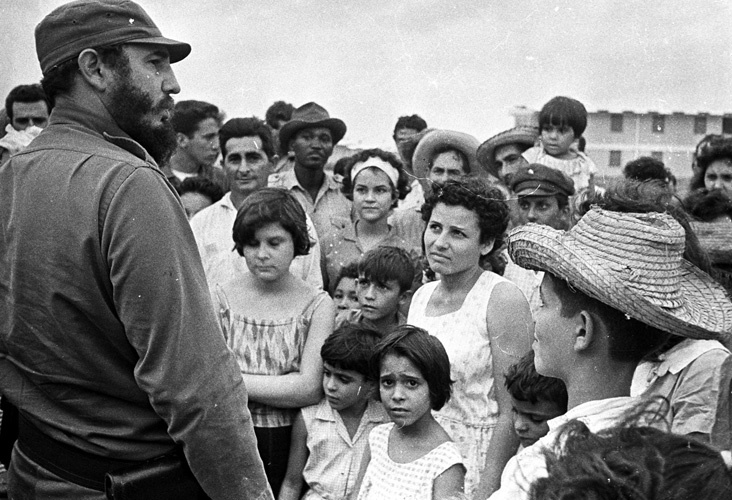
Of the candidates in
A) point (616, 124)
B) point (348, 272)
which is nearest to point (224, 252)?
point (348, 272)

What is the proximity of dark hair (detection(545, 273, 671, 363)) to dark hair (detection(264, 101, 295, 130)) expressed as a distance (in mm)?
5881

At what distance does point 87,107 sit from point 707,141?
4.34 meters

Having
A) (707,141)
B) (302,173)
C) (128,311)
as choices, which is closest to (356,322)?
(302,173)

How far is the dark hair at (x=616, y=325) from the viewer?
222cm

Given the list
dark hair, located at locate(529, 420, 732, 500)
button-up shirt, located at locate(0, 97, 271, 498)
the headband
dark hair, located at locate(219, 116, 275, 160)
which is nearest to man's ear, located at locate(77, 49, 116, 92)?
button-up shirt, located at locate(0, 97, 271, 498)

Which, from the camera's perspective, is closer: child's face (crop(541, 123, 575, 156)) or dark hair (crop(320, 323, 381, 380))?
dark hair (crop(320, 323, 381, 380))

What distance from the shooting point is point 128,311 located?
2.22m

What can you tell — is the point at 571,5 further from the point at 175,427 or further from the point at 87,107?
the point at 175,427

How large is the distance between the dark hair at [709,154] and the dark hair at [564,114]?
0.72 m

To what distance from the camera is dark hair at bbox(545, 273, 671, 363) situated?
222 cm

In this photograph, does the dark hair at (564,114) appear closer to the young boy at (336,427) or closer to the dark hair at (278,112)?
the young boy at (336,427)

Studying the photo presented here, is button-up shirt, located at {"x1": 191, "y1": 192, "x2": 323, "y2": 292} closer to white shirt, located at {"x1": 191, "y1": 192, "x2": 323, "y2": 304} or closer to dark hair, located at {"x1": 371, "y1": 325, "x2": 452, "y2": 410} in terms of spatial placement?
white shirt, located at {"x1": 191, "y1": 192, "x2": 323, "y2": 304}

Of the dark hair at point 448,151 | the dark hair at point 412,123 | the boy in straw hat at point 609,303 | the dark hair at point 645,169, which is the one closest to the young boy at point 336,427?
the dark hair at point 448,151

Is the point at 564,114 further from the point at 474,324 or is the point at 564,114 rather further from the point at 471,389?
the point at 471,389
